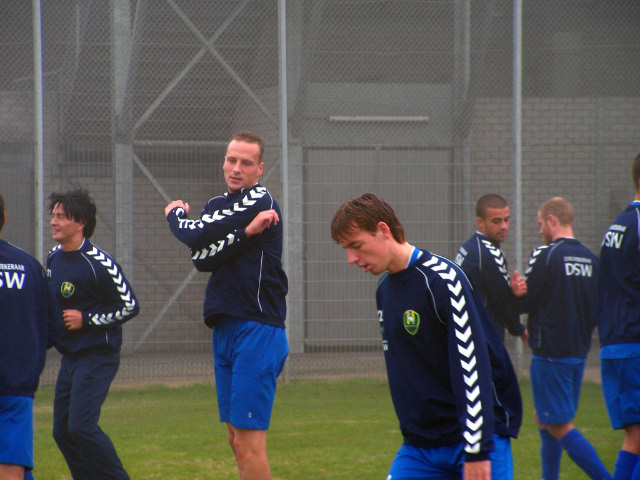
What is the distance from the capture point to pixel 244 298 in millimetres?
4715

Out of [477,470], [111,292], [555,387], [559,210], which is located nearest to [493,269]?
[559,210]

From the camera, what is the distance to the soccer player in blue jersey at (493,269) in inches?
244

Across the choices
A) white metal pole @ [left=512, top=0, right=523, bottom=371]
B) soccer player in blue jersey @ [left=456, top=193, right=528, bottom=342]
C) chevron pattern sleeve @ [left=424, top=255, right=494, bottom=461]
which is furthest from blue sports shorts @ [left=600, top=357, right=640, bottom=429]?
white metal pole @ [left=512, top=0, right=523, bottom=371]

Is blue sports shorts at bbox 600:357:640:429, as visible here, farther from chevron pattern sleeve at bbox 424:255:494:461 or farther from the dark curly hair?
the dark curly hair

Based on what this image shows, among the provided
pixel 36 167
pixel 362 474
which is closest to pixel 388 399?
pixel 362 474

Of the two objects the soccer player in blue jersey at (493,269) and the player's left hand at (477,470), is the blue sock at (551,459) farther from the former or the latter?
the player's left hand at (477,470)

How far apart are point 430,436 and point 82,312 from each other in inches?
117

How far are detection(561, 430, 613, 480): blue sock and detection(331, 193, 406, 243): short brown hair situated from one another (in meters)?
3.22

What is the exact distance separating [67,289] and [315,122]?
5792 millimetres

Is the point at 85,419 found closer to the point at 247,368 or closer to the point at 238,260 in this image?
the point at 247,368

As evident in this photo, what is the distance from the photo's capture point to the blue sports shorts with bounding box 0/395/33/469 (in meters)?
3.96

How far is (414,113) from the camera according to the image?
1078 cm

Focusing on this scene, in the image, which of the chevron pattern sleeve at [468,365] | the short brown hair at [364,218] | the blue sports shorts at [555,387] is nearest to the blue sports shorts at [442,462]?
the chevron pattern sleeve at [468,365]

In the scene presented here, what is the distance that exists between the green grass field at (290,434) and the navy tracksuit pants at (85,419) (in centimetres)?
102
